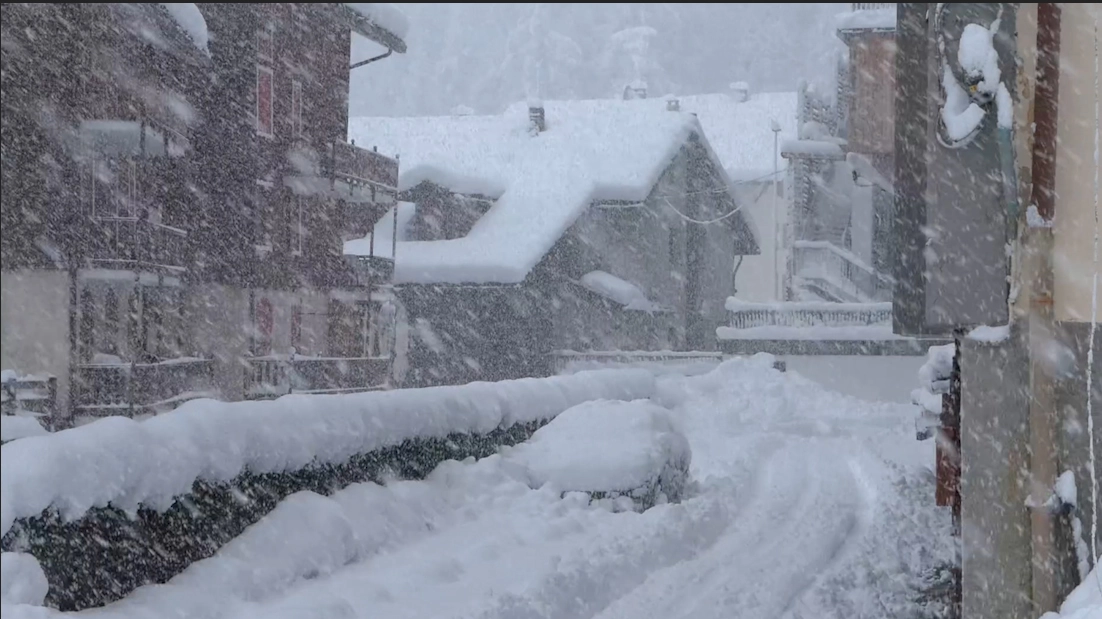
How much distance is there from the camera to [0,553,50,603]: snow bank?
5051 mm

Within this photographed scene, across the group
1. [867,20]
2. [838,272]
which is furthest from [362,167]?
[838,272]

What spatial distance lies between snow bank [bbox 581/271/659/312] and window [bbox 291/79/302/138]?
373 inches

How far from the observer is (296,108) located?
2427 cm

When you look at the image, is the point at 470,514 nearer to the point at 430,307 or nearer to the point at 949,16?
the point at 949,16

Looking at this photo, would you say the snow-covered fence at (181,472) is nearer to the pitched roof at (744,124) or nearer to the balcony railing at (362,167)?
the balcony railing at (362,167)

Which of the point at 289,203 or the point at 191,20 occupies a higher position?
the point at 191,20

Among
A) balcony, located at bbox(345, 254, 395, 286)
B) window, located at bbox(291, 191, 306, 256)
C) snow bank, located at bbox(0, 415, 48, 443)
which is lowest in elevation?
snow bank, located at bbox(0, 415, 48, 443)

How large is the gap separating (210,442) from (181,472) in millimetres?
447

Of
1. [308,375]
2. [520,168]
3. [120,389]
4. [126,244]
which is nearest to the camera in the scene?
[120,389]

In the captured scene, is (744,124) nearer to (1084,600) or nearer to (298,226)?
(298,226)

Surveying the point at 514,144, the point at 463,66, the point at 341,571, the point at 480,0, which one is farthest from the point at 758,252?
the point at 341,571

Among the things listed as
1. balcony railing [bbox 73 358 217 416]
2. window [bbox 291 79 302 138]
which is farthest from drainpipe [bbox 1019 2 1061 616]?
window [bbox 291 79 302 138]

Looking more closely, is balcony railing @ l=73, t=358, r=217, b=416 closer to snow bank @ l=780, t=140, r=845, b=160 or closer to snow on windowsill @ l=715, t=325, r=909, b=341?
snow on windowsill @ l=715, t=325, r=909, b=341

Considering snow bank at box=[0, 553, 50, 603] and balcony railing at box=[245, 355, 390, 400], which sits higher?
snow bank at box=[0, 553, 50, 603]
